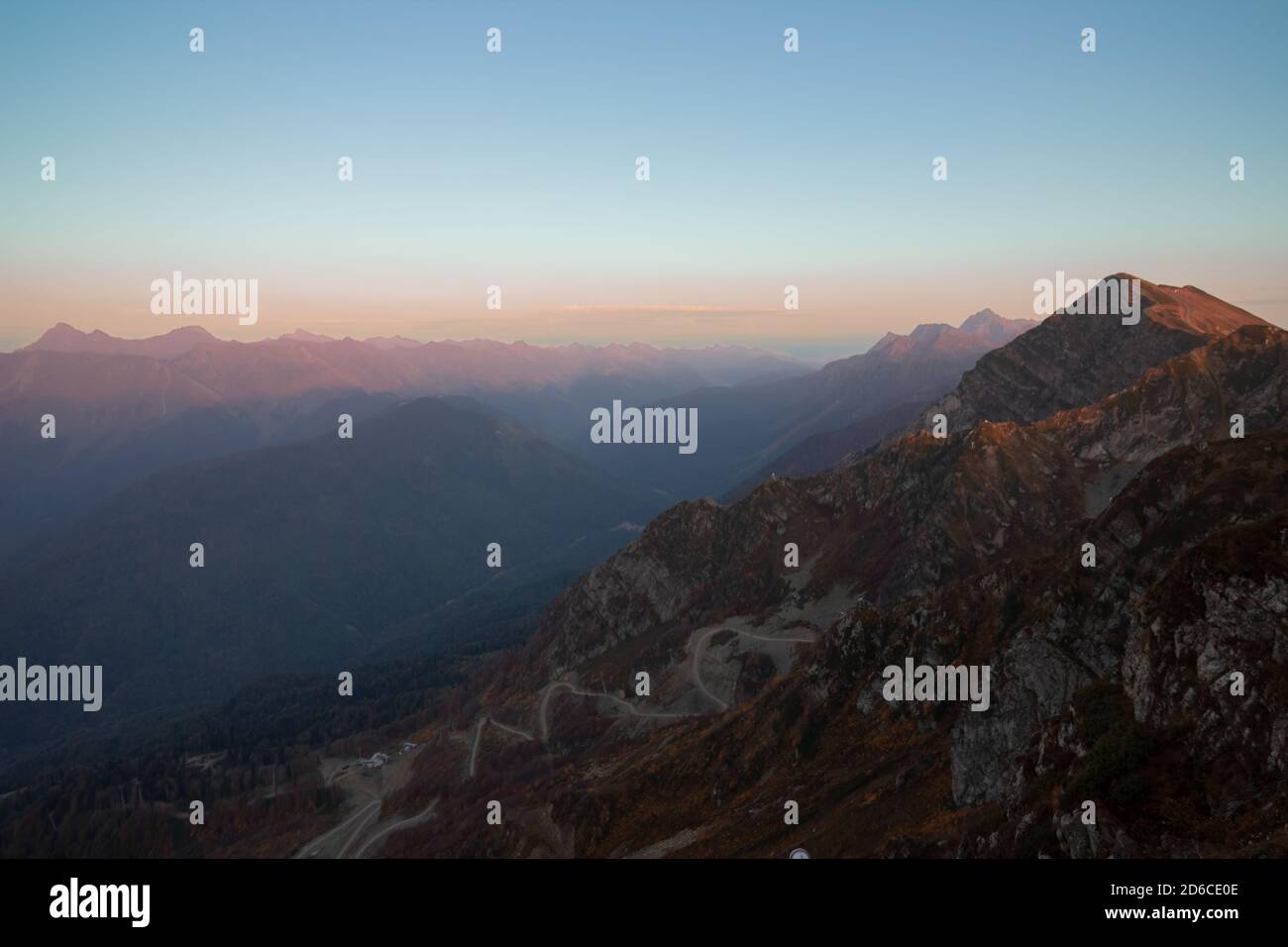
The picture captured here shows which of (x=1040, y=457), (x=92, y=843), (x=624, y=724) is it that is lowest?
(x=92, y=843)

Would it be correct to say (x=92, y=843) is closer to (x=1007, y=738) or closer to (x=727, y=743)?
(x=727, y=743)

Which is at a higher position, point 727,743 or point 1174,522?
point 1174,522

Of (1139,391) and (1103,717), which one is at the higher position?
(1139,391)

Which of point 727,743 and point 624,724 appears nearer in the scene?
point 727,743

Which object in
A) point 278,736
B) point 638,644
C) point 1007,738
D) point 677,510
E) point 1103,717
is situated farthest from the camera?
point 278,736

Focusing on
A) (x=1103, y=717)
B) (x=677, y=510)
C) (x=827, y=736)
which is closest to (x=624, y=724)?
(x=827, y=736)

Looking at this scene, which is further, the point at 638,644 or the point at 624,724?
the point at 638,644

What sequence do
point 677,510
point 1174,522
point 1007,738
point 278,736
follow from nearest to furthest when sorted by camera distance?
point 1007,738
point 1174,522
point 677,510
point 278,736
